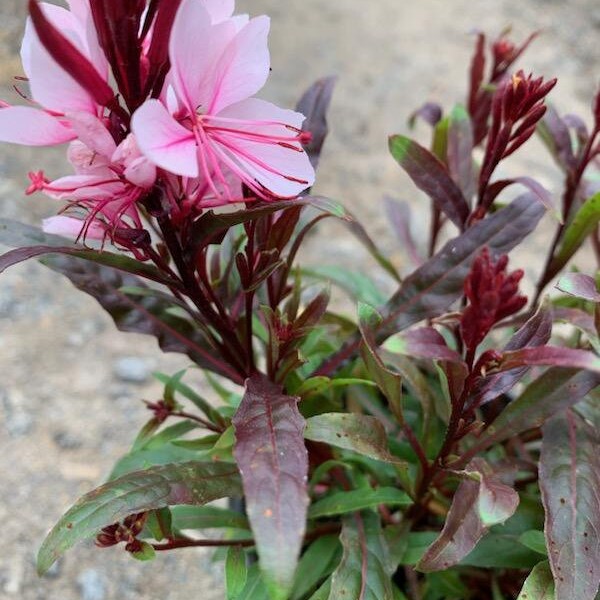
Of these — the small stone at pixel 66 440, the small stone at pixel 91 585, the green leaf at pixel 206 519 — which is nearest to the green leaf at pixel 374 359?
the green leaf at pixel 206 519

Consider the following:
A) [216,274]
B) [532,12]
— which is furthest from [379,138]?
[216,274]

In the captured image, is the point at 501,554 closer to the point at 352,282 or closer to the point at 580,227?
the point at 580,227

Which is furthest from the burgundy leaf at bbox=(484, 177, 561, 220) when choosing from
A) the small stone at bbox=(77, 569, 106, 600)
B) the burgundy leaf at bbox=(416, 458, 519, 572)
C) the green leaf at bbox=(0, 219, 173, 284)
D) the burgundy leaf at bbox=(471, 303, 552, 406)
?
the small stone at bbox=(77, 569, 106, 600)

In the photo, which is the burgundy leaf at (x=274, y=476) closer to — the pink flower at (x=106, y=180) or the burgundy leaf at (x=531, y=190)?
the pink flower at (x=106, y=180)

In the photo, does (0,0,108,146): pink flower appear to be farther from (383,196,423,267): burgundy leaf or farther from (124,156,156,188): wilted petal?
(383,196,423,267): burgundy leaf

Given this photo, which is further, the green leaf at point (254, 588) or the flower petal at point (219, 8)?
the green leaf at point (254, 588)
